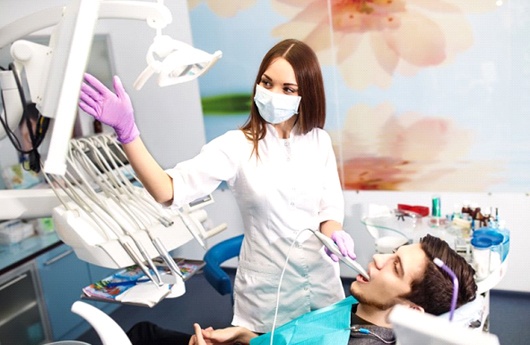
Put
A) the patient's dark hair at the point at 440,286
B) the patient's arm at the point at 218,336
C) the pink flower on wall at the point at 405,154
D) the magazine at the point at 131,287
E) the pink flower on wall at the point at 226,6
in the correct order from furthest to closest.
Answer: the pink flower on wall at the point at 226,6 < the pink flower on wall at the point at 405,154 < the magazine at the point at 131,287 < the patient's arm at the point at 218,336 < the patient's dark hair at the point at 440,286

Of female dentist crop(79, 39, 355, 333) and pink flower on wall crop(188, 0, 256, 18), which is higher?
pink flower on wall crop(188, 0, 256, 18)

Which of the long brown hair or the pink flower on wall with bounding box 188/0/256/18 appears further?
the pink flower on wall with bounding box 188/0/256/18

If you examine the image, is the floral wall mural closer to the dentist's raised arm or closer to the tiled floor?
the tiled floor

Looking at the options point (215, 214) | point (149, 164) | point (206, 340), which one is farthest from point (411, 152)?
point (149, 164)

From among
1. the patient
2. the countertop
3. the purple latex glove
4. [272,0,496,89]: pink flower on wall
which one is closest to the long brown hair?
the purple latex glove

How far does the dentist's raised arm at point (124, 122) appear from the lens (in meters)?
1.03

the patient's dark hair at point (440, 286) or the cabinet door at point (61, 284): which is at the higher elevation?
the patient's dark hair at point (440, 286)

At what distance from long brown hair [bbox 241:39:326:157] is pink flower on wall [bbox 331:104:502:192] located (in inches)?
55.2

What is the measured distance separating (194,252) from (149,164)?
271cm

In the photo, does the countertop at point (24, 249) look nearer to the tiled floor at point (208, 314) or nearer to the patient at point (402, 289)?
the tiled floor at point (208, 314)

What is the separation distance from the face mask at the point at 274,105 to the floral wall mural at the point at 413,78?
150cm

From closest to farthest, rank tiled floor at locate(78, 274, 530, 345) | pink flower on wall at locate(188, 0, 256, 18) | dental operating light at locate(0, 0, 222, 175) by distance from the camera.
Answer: dental operating light at locate(0, 0, 222, 175), tiled floor at locate(78, 274, 530, 345), pink flower on wall at locate(188, 0, 256, 18)

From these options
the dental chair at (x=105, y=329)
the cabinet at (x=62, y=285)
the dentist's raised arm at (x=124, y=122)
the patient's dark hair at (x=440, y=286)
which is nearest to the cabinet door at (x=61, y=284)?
the cabinet at (x=62, y=285)

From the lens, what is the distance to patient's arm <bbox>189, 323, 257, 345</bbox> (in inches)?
58.1
